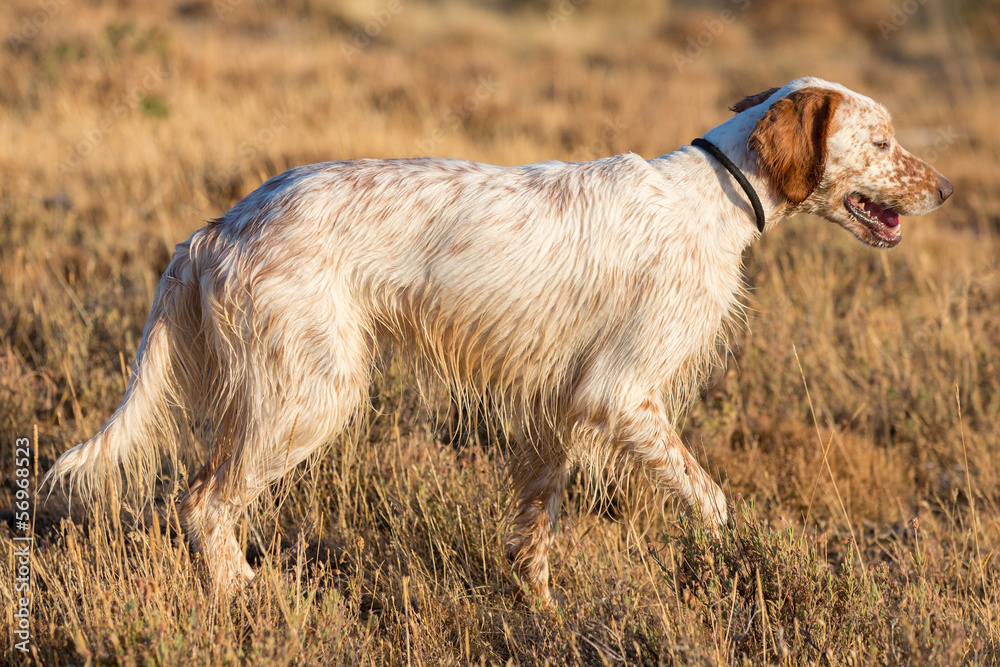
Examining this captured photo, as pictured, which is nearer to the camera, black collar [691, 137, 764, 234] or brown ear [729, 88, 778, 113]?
black collar [691, 137, 764, 234]

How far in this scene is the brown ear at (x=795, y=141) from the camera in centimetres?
250

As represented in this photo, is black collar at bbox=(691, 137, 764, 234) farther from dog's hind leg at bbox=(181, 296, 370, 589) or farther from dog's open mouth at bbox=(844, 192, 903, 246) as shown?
dog's hind leg at bbox=(181, 296, 370, 589)

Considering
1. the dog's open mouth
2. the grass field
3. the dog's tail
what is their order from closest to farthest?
the grass field → the dog's tail → the dog's open mouth

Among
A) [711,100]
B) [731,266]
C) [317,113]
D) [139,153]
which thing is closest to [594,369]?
[731,266]

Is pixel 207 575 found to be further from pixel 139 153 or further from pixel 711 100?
pixel 711 100

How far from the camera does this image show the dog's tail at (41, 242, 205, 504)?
241 cm

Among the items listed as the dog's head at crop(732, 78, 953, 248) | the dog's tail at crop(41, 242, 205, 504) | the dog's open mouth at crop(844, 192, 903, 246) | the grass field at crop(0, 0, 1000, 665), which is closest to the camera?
the grass field at crop(0, 0, 1000, 665)

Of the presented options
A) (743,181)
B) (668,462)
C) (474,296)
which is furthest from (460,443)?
(743,181)

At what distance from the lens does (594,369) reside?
8.29 feet

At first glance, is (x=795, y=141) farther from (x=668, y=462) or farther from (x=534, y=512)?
(x=534, y=512)

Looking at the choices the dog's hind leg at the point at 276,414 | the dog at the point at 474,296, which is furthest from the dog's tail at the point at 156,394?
the dog's hind leg at the point at 276,414

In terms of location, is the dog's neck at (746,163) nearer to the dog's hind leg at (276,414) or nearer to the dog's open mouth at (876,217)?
the dog's open mouth at (876,217)

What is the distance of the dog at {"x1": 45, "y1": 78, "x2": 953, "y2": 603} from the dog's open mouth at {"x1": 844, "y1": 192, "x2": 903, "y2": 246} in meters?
0.06

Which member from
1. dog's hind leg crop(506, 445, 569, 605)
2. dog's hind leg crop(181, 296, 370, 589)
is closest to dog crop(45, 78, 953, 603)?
dog's hind leg crop(181, 296, 370, 589)
